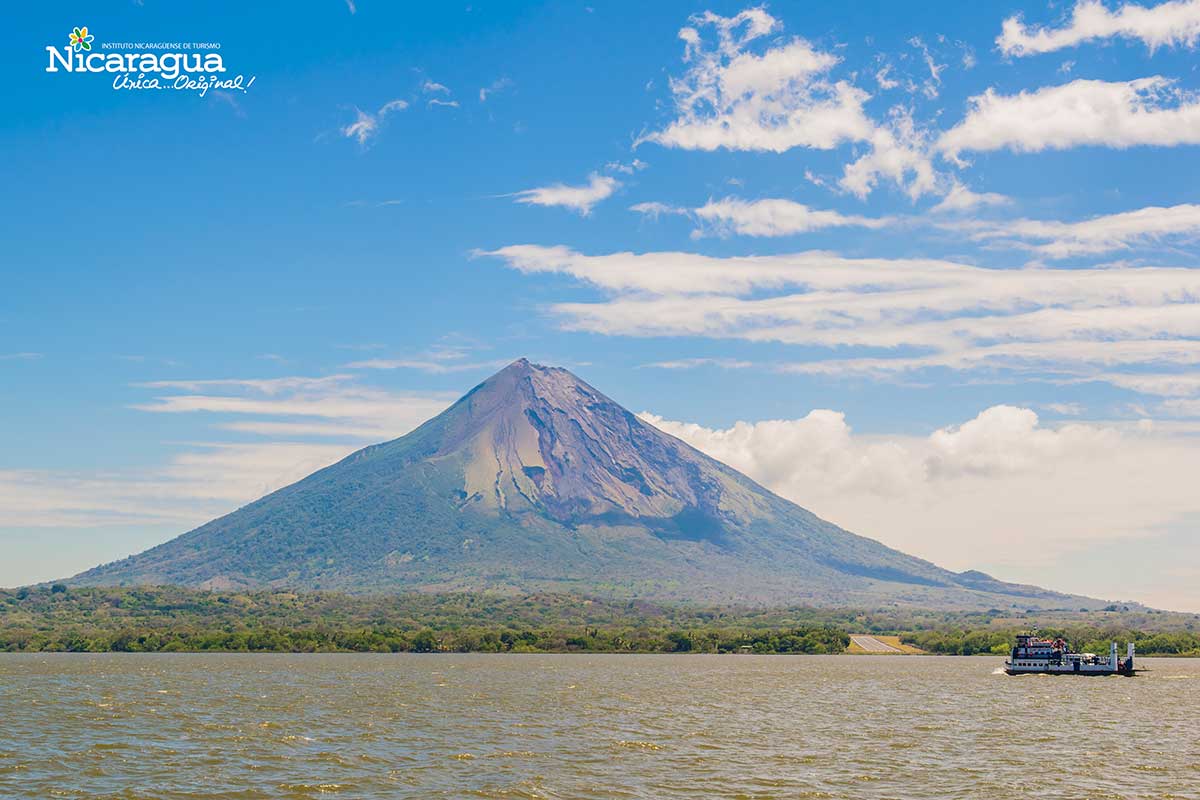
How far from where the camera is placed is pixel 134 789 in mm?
57406

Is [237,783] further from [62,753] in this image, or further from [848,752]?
[848,752]

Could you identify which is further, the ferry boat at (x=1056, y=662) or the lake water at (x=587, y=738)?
the ferry boat at (x=1056, y=662)

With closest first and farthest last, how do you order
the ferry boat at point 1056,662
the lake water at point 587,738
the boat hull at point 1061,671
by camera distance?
the lake water at point 587,738 < the boat hull at point 1061,671 < the ferry boat at point 1056,662

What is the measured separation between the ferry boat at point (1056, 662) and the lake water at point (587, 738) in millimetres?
26554

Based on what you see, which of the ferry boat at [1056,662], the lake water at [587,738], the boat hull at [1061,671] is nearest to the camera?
the lake water at [587,738]

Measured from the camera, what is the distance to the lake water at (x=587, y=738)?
5988cm

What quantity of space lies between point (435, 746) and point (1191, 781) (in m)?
39.1

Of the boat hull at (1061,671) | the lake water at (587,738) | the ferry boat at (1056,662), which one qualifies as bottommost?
the lake water at (587,738)

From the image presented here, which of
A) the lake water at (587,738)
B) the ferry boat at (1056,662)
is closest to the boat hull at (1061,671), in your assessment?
the ferry boat at (1056,662)

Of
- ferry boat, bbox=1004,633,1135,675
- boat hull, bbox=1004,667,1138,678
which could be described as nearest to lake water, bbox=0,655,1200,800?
boat hull, bbox=1004,667,1138,678

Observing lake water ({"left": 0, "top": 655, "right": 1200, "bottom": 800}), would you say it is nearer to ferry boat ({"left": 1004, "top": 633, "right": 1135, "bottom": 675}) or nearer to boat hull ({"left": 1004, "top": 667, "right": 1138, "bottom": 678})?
boat hull ({"left": 1004, "top": 667, "right": 1138, "bottom": 678})

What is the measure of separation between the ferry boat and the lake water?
2655 centimetres

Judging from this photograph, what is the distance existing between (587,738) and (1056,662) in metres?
113

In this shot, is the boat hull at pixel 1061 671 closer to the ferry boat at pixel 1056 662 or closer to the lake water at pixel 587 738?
the ferry boat at pixel 1056 662
